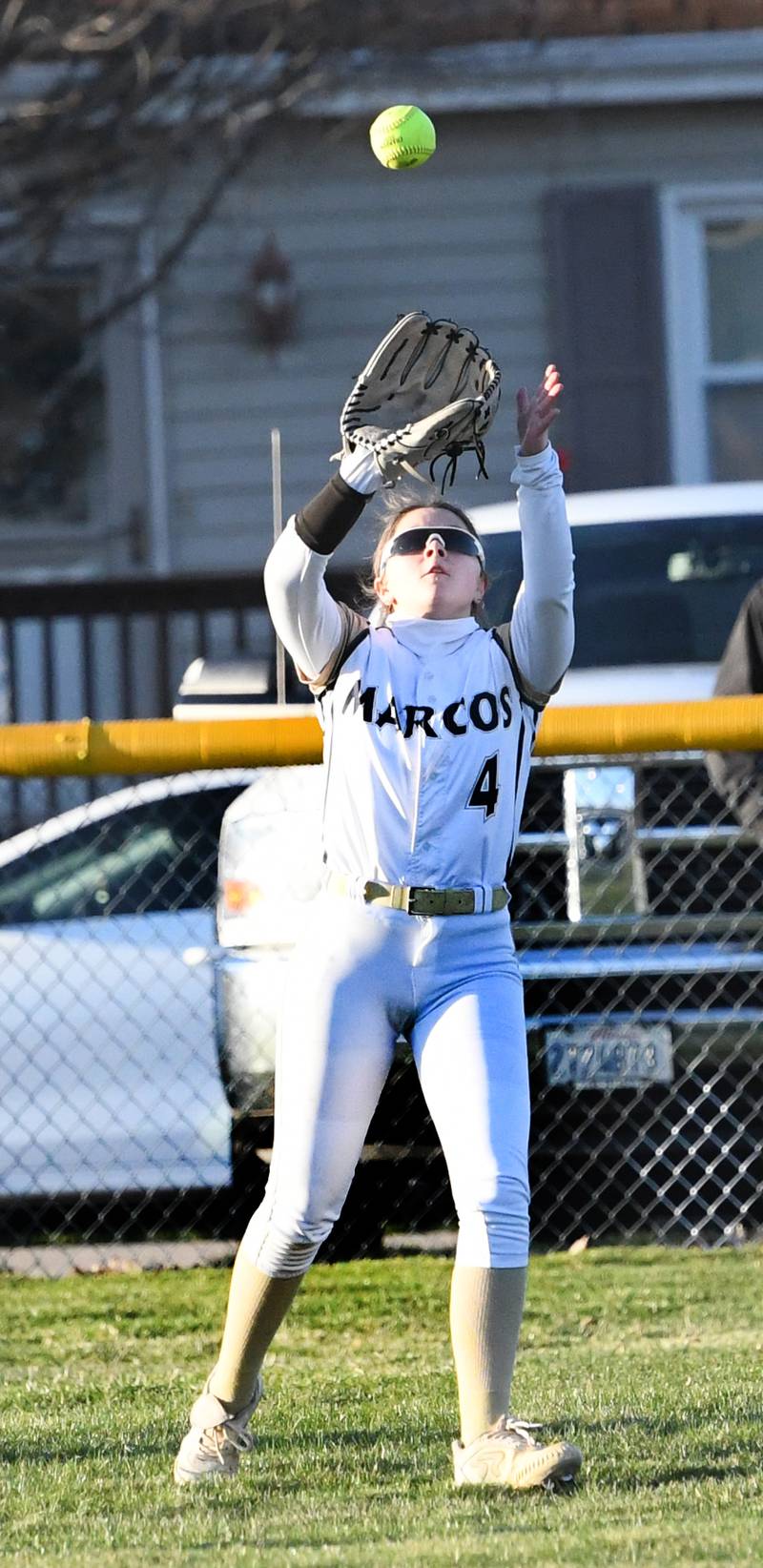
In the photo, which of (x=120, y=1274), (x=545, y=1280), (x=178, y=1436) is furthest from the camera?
(x=120, y=1274)

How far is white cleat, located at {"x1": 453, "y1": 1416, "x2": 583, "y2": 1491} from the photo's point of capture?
3.49m

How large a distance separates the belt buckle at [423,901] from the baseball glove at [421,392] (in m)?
0.69

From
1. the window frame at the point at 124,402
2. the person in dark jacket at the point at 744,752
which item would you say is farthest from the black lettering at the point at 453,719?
the window frame at the point at 124,402

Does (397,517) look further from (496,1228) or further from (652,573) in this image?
(652,573)

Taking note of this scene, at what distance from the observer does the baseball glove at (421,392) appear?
3.64 m

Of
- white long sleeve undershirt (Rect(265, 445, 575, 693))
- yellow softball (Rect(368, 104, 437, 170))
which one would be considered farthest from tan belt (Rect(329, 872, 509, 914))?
yellow softball (Rect(368, 104, 437, 170))

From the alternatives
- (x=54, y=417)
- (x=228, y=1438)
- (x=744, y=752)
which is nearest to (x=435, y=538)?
(x=228, y=1438)

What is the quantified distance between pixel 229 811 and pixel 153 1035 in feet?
2.12

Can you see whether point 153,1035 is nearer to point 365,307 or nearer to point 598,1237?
point 598,1237

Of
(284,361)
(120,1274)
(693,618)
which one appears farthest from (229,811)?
(284,361)

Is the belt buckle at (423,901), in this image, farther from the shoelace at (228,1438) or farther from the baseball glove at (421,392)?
the shoelace at (228,1438)

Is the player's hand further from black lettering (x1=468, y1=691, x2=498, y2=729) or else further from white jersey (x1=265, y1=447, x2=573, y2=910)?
black lettering (x1=468, y1=691, x2=498, y2=729)

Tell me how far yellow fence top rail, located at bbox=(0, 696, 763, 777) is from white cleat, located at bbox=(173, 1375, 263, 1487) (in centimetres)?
181

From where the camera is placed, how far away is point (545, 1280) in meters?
5.57
